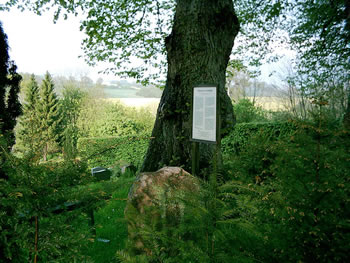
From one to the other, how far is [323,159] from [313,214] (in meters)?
0.32

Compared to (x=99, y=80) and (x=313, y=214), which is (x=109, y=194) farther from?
(x=99, y=80)

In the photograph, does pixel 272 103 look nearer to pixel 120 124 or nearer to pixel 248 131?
pixel 248 131

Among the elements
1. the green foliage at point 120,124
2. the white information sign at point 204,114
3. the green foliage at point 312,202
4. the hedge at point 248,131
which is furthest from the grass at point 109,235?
the green foliage at point 120,124

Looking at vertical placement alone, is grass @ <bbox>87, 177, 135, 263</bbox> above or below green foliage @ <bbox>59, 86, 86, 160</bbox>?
below

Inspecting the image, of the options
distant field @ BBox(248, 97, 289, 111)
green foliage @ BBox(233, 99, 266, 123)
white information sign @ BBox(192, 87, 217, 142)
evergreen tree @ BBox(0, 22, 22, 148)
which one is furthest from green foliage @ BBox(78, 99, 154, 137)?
white information sign @ BBox(192, 87, 217, 142)

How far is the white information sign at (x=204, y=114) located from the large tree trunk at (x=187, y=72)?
92cm

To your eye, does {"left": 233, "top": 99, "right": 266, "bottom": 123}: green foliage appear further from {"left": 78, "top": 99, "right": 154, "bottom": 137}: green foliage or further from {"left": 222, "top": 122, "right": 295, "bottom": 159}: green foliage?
{"left": 78, "top": 99, "right": 154, "bottom": 137}: green foliage

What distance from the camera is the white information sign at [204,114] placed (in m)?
3.94

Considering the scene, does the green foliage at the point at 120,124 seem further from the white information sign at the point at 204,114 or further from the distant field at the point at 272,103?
the white information sign at the point at 204,114

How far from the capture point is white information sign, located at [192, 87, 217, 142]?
3941 millimetres

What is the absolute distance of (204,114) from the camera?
4086 millimetres

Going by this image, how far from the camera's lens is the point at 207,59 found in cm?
526

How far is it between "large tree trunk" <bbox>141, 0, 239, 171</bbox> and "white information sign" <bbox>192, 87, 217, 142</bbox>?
92 centimetres

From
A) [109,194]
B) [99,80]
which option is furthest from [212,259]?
[99,80]
